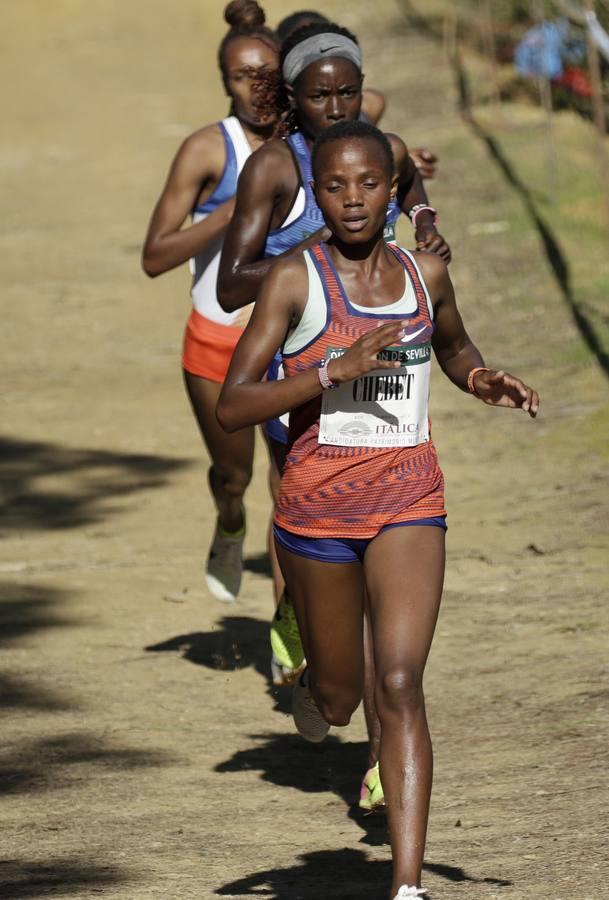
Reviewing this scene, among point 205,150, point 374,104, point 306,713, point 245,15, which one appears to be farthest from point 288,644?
point 245,15

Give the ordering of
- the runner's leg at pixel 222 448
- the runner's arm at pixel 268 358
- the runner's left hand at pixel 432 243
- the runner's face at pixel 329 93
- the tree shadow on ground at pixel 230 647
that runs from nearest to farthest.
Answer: the runner's arm at pixel 268 358 → the runner's left hand at pixel 432 243 → the runner's face at pixel 329 93 → the runner's leg at pixel 222 448 → the tree shadow on ground at pixel 230 647

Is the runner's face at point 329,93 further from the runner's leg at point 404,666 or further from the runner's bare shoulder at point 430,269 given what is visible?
the runner's leg at point 404,666

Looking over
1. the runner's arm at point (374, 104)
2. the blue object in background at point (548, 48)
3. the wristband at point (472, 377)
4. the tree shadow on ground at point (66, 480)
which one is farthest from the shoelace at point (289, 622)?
the blue object in background at point (548, 48)

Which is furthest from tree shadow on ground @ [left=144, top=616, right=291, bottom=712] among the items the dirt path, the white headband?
the white headband

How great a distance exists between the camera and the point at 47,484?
10805mm

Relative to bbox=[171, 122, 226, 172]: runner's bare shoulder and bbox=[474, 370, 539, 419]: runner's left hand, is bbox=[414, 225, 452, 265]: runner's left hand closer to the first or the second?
bbox=[474, 370, 539, 419]: runner's left hand

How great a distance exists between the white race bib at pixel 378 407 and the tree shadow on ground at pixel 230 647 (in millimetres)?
2668

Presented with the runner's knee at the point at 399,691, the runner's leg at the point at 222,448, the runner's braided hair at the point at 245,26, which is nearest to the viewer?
the runner's knee at the point at 399,691

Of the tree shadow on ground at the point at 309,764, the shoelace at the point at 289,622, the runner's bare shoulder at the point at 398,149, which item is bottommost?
the tree shadow on ground at the point at 309,764

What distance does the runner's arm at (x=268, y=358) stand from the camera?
443cm

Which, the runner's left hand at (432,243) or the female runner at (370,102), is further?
the female runner at (370,102)

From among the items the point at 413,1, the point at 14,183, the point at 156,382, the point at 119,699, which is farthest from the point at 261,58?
the point at 413,1

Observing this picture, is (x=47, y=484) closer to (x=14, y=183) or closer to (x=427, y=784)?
(x=427, y=784)

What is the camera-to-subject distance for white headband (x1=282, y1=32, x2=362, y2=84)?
5754 millimetres
